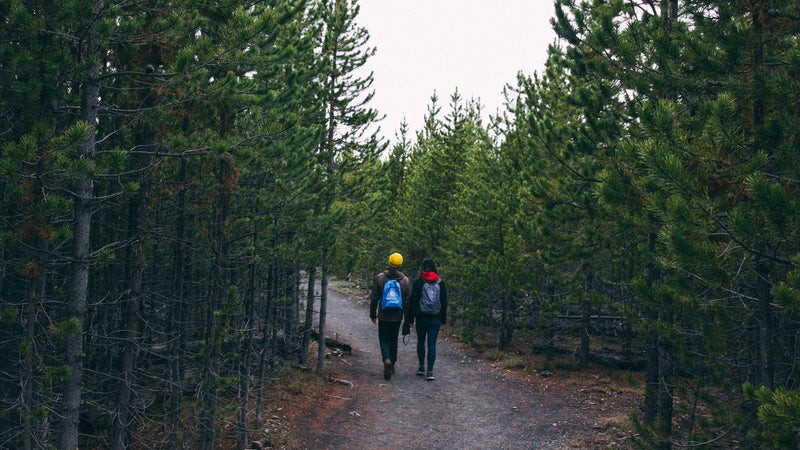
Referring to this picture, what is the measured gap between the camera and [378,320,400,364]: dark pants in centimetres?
1189

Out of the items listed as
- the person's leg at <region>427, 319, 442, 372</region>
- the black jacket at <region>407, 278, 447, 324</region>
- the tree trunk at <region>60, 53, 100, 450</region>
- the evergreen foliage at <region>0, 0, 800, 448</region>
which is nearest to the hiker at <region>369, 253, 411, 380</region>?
the black jacket at <region>407, 278, 447, 324</region>

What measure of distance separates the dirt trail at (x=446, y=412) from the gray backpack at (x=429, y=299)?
5.80 ft

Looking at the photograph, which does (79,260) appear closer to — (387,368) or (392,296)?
(392,296)

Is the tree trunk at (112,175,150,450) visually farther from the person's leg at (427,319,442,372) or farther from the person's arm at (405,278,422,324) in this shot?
the person's leg at (427,319,442,372)

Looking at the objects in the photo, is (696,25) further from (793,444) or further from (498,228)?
(498,228)

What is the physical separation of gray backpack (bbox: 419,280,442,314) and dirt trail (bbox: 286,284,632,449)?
1768 mm

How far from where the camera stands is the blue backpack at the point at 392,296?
11602 mm

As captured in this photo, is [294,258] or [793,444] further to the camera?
[294,258]

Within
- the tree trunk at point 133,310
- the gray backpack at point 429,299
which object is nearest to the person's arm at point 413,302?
the gray backpack at point 429,299

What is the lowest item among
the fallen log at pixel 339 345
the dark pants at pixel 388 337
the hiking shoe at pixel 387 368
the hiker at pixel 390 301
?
the fallen log at pixel 339 345

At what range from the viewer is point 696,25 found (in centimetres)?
598

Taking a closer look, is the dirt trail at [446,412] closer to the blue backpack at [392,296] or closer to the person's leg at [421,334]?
the person's leg at [421,334]

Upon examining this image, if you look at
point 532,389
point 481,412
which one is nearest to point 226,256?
point 481,412

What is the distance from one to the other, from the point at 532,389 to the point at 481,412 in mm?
2258
